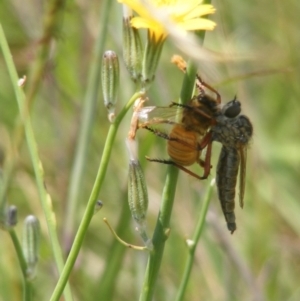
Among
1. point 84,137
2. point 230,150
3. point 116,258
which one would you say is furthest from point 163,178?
point 230,150

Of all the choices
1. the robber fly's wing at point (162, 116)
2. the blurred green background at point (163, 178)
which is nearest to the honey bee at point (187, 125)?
the robber fly's wing at point (162, 116)

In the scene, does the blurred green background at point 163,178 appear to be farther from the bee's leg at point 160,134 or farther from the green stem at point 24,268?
the green stem at point 24,268

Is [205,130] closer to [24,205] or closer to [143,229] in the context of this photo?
[143,229]

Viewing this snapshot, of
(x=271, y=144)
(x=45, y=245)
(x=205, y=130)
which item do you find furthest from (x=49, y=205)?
(x=271, y=144)

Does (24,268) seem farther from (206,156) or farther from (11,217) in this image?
(206,156)

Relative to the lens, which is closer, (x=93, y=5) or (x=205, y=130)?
(x=205, y=130)

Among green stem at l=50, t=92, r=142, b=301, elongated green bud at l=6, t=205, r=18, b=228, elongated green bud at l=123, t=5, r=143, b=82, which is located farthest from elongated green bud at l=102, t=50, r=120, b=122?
elongated green bud at l=6, t=205, r=18, b=228
